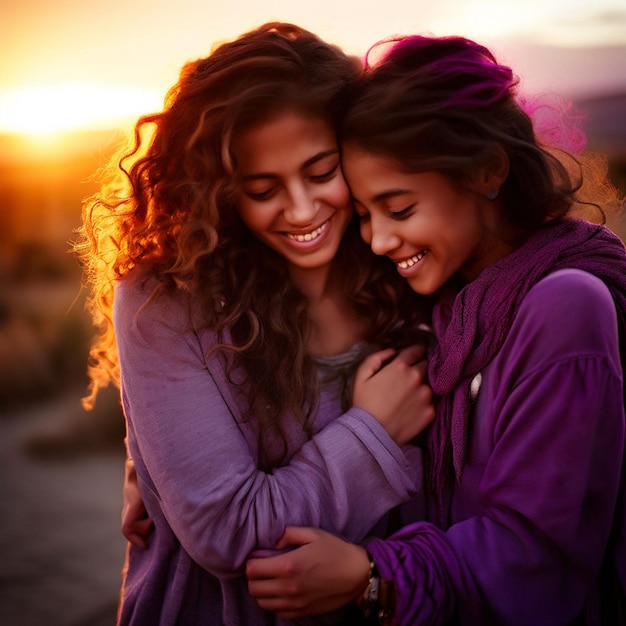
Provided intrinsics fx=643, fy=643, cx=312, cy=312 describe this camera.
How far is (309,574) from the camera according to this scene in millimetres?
1672

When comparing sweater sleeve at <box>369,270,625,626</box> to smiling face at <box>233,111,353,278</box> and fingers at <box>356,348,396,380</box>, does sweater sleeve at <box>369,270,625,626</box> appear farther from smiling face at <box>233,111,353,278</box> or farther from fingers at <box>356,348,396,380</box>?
smiling face at <box>233,111,353,278</box>

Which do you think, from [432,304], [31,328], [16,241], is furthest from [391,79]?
[16,241]

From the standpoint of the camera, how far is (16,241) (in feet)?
36.7

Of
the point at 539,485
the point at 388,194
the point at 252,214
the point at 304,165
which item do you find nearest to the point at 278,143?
the point at 304,165

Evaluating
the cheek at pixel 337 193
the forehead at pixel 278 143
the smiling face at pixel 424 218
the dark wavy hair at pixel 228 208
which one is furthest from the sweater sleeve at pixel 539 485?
the forehead at pixel 278 143

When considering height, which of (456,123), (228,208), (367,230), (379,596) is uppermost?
(456,123)

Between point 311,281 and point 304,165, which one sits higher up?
point 304,165

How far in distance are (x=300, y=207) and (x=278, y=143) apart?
0.19 m

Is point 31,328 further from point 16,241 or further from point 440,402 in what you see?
point 440,402

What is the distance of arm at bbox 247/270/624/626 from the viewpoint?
4.85ft

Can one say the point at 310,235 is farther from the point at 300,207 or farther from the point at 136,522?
the point at 136,522

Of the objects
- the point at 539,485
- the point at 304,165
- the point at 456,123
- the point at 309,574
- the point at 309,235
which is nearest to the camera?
the point at 539,485

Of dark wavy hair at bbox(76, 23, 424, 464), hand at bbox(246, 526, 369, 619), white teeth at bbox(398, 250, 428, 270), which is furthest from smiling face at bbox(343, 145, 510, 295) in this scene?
hand at bbox(246, 526, 369, 619)

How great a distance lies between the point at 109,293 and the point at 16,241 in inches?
397
